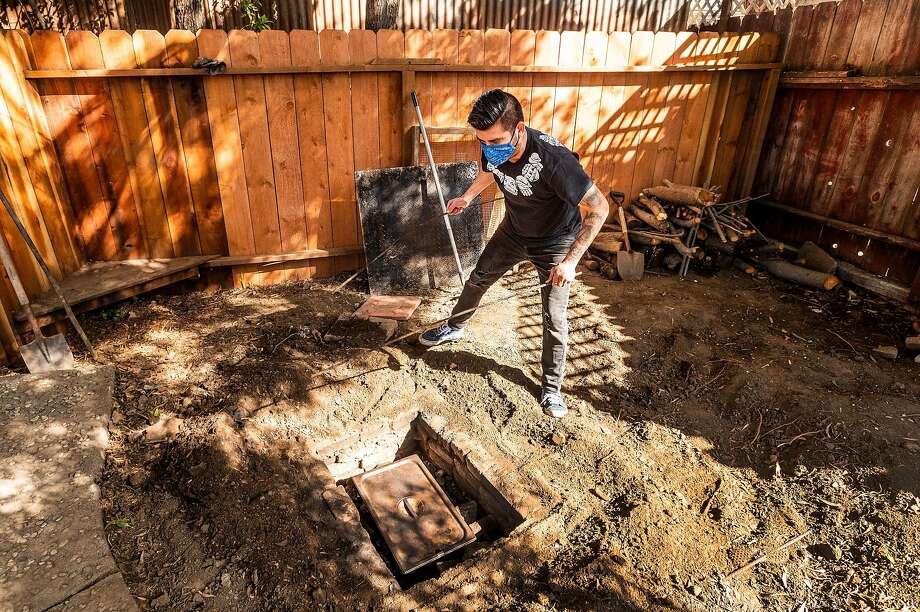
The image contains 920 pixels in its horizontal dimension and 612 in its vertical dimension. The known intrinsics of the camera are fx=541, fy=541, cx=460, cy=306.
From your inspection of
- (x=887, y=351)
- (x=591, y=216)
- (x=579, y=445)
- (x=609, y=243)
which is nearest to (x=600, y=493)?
(x=579, y=445)

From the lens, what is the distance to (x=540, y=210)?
349 centimetres

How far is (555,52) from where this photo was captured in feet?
18.1

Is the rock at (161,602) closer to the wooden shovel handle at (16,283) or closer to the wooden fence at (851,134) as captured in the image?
the wooden shovel handle at (16,283)

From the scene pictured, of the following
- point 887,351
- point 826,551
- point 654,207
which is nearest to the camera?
point 826,551

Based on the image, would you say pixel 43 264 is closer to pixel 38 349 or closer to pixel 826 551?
pixel 38 349

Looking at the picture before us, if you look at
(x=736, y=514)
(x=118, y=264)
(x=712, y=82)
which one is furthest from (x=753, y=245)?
(x=118, y=264)

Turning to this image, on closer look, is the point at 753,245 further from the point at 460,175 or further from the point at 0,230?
the point at 0,230

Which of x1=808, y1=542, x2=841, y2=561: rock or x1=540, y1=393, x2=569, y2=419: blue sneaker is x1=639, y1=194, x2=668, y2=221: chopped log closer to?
x1=540, y1=393, x2=569, y2=419: blue sneaker

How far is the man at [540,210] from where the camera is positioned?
3137mm

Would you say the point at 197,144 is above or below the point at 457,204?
above

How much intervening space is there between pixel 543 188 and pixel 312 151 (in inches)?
110

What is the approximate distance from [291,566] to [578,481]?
167 centimetres

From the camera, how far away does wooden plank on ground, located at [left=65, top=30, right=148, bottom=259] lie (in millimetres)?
4426

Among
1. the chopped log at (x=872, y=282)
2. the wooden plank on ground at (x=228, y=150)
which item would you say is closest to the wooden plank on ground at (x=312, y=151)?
the wooden plank on ground at (x=228, y=150)
